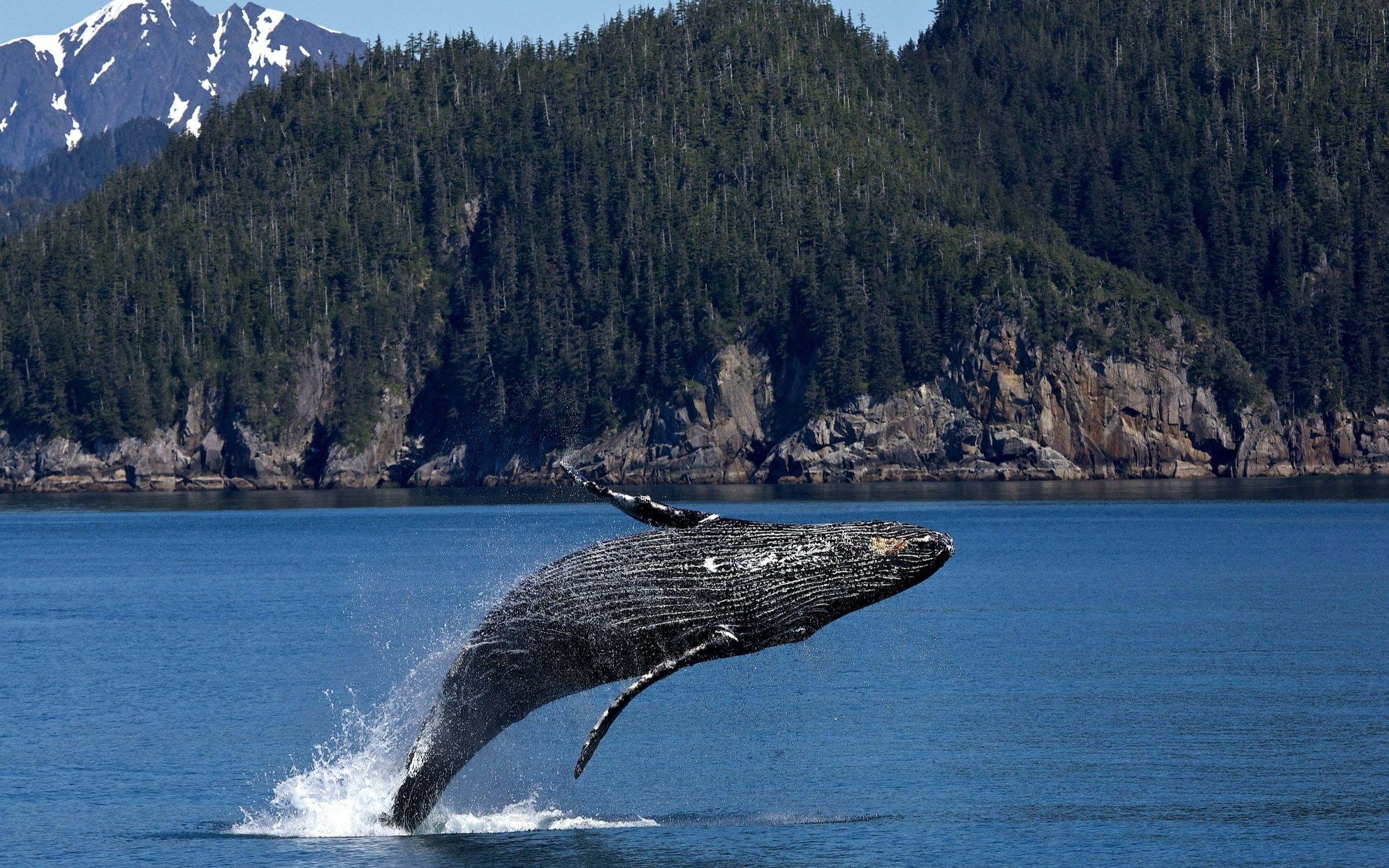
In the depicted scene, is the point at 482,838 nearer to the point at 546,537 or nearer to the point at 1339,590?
the point at 1339,590

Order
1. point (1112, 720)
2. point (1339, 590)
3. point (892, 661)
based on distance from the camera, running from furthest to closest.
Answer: point (1339, 590)
point (892, 661)
point (1112, 720)

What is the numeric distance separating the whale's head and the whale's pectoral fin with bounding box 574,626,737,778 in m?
0.66

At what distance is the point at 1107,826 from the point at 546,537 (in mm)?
75575

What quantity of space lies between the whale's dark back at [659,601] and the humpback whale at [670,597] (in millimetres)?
13

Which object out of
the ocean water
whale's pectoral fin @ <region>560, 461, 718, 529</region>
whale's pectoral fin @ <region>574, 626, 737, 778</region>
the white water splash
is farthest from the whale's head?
the white water splash

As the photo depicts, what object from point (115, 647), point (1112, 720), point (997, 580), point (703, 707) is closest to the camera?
point (1112, 720)

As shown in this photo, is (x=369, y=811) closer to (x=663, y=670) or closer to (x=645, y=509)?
(x=663, y=670)

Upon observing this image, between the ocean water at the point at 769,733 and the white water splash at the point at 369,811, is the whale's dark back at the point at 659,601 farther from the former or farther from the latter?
the white water splash at the point at 369,811

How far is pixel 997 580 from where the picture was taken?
73.9m

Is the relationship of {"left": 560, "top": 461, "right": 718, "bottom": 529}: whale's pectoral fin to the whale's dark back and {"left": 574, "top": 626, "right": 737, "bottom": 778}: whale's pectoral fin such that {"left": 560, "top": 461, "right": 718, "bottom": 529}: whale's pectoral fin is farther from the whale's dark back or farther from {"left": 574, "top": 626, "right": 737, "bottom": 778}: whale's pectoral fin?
{"left": 574, "top": 626, "right": 737, "bottom": 778}: whale's pectoral fin

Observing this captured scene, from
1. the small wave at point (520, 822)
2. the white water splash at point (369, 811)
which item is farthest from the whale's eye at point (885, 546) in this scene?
the small wave at point (520, 822)

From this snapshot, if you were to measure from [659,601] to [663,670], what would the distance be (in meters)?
1.00

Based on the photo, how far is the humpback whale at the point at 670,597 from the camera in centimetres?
1677

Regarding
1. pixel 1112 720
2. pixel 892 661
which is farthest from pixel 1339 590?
pixel 1112 720
